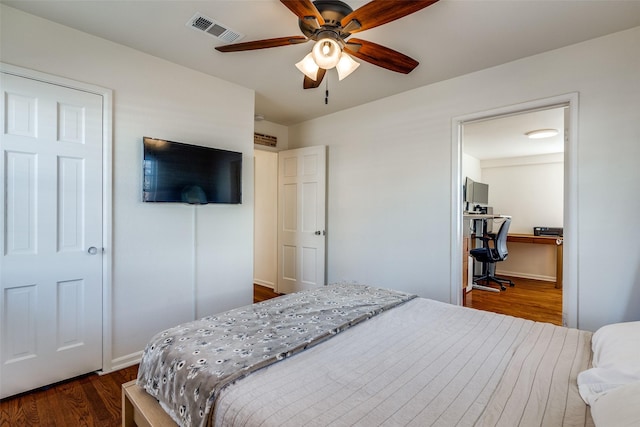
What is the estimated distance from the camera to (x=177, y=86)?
264 centimetres

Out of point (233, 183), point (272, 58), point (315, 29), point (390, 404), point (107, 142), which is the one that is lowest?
point (390, 404)

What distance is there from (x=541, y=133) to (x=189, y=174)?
454 cm

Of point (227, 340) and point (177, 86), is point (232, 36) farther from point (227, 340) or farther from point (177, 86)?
point (227, 340)

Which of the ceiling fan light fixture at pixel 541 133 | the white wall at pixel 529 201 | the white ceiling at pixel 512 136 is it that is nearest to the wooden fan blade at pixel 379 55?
the white ceiling at pixel 512 136

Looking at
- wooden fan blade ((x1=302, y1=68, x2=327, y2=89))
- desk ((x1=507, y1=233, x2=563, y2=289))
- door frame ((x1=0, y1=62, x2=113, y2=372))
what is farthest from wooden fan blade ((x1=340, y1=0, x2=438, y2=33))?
desk ((x1=507, y1=233, x2=563, y2=289))

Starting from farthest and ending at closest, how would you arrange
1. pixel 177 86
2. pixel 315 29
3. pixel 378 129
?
pixel 378 129, pixel 177 86, pixel 315 29

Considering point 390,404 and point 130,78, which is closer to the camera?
point 390,404

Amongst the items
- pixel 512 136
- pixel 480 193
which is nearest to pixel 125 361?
pixel 512 136

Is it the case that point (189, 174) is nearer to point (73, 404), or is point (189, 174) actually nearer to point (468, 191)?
point (73, 404)

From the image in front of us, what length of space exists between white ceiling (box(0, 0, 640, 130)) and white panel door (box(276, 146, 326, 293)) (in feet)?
4.31

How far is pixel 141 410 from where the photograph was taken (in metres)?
1.28

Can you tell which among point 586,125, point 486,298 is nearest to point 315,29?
point 586,125

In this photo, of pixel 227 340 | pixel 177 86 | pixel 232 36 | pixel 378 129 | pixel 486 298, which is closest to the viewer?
pixel 227 340

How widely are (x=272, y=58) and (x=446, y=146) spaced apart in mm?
1781
